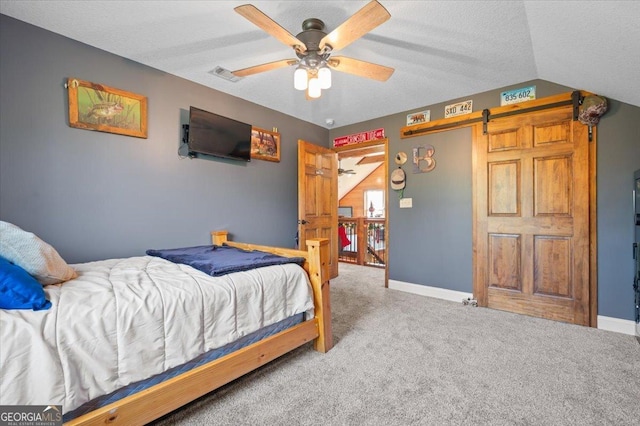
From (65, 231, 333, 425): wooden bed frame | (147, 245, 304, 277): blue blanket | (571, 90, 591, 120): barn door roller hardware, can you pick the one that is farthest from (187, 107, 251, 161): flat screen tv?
(571, 90, 591, 120): barn door roller hardware

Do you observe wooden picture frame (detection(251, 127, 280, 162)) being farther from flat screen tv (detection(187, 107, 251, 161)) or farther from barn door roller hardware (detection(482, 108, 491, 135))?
barn door roller hardware (detection(482, 108, 491, 135))

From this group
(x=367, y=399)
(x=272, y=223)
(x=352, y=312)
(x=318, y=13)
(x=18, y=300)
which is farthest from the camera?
(x=272, y=223)

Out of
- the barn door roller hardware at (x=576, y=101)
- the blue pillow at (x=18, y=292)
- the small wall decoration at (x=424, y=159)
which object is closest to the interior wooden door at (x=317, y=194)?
the small wall decoration at (x=424, y=159)

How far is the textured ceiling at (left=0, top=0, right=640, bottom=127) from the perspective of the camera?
176 cm

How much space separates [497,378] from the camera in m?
1.71

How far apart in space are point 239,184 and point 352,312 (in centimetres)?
203

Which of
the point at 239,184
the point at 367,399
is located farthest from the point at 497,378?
the point at 239,184

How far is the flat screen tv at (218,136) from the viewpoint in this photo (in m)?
2.86

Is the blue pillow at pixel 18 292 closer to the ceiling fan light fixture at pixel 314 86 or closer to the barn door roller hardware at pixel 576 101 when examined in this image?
the ceiling fan light fixture at pixel 314 86

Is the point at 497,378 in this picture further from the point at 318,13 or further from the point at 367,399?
the point at 318,13

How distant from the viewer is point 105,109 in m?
2.39

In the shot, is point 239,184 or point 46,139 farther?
point 239,184

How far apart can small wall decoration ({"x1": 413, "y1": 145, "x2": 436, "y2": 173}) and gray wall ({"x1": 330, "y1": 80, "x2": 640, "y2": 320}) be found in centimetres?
6

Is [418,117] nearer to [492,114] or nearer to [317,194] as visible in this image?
[492,114]
